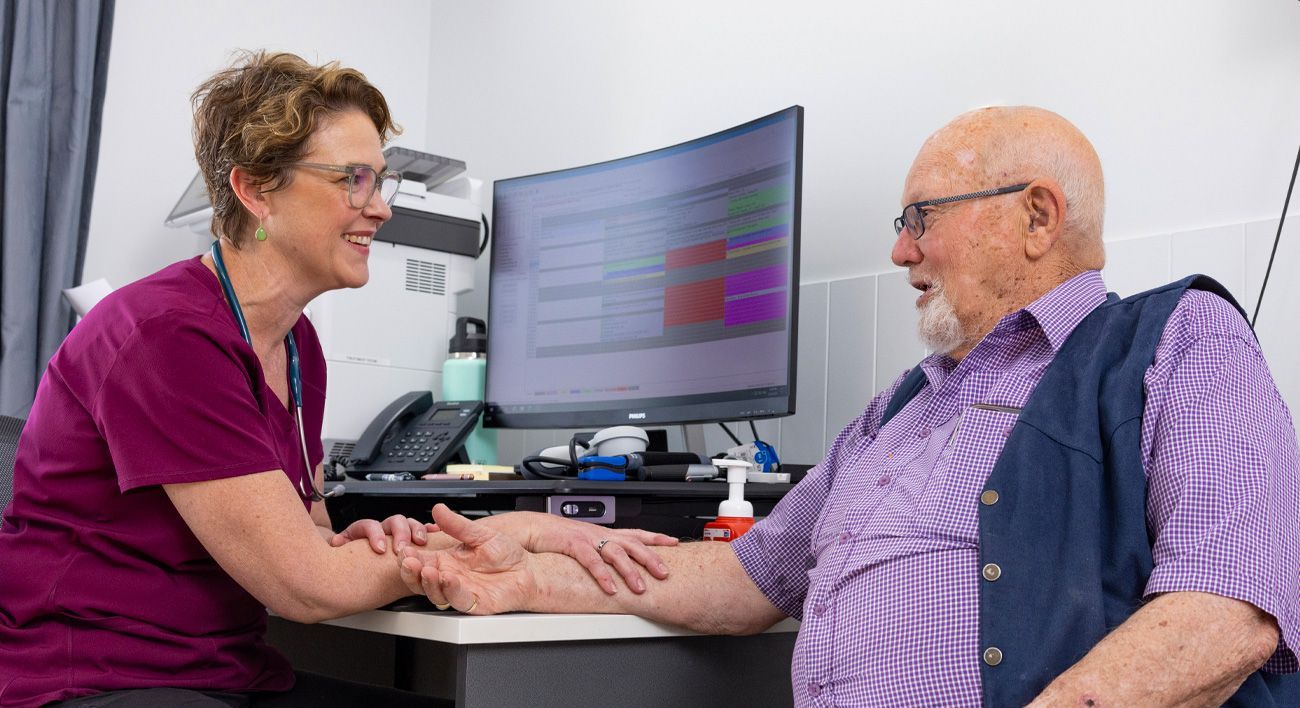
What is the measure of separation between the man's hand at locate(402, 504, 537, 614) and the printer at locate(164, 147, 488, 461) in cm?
109

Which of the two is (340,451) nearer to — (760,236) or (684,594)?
(760,236)

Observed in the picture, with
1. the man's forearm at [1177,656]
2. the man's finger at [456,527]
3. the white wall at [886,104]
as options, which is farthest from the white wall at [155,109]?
the man's forearm at [1177,656]

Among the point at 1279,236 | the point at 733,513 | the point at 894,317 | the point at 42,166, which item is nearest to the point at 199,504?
the point at 733,513

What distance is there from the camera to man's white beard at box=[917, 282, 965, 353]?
1.38 metres

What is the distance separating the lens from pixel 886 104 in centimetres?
208

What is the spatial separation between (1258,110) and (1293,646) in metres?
0.83

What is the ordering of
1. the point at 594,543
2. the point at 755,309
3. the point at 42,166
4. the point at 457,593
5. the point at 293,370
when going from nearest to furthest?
the point at 457,593, the point at 594,543, the point at 293,370, the point at 755,309, the point at 42,166

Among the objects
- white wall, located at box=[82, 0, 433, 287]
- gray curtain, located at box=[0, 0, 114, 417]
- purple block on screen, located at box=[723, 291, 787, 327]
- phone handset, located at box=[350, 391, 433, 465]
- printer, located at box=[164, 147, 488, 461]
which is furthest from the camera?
white wall, located at box=[82, 0, 433, 287]

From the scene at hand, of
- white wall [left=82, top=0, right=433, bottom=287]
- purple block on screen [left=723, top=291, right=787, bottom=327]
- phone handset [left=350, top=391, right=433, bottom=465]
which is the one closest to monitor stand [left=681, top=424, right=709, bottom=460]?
purple block on screen [left=723, top=291, right=787, bottom=327]

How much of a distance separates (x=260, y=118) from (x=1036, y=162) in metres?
0.93

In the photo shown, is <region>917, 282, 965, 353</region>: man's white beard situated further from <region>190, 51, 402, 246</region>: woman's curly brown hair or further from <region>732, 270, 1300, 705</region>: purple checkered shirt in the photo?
<region>190, 51, 402, 246</region>: woman's curly brown hair

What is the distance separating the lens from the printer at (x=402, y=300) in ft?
8.05

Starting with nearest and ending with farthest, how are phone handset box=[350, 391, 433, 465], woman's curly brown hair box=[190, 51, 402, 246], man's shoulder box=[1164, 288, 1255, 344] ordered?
man's shoulder box=[1164, 288, 1255, 344]
woman's curly brown hair box=[190, 51, 402, 246]
phone handset box=[350, 391, 433, 465]

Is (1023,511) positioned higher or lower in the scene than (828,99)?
lower
